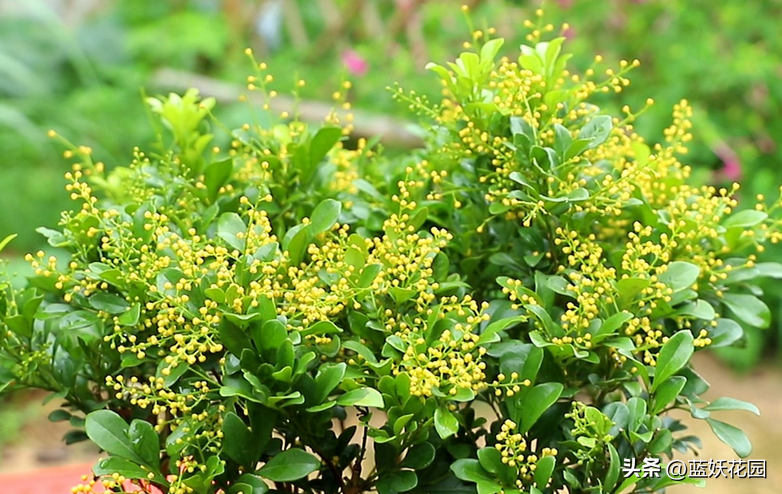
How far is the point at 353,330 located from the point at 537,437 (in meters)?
0.22

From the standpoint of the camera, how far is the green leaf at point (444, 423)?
753 millimetres

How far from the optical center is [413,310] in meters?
0.88

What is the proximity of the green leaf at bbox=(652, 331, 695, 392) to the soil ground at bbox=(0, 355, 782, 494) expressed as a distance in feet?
5.19

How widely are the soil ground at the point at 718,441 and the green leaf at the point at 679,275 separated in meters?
1.55

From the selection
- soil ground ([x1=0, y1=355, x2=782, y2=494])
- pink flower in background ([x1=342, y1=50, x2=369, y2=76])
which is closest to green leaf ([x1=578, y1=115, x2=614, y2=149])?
soil ground ([x1=0, y1=355, x2=782, y2=494])

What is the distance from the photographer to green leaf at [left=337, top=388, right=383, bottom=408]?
0.75m

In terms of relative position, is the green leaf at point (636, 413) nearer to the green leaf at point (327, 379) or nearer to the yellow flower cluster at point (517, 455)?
the yellow flower cluster at point (517, 455)

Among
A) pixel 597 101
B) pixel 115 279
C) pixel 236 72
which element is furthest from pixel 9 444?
pixel 597 101

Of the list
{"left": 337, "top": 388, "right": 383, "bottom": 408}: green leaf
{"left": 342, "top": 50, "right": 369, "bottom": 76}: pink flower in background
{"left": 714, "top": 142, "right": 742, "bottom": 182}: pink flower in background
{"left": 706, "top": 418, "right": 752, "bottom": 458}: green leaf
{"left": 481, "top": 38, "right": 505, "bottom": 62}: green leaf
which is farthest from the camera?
{"left": 342, "top": 50, "right": 369, "bottom": 76}: pink flower in background

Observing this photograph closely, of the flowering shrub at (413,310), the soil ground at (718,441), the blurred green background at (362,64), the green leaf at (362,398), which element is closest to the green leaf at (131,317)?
the flowering shrub at (413,310)

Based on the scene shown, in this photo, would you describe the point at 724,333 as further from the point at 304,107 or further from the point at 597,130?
the point at 304,107

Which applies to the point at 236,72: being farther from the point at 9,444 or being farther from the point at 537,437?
the point at 537,437

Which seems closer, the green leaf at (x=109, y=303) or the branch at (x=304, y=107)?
the green leaf at (x=109, y=303)

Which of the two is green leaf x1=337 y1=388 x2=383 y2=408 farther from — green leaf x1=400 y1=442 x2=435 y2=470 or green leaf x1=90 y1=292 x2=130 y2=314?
green leaf x1=90 y1=292 x2=130 y2=314
